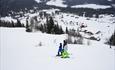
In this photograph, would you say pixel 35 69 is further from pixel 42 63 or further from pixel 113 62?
pixel 113 62

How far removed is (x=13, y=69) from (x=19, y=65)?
1.17m

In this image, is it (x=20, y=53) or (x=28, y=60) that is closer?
(x=28, y=60)

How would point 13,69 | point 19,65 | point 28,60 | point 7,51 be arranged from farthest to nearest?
1. point 7,51
2. point 28,60
3. point 19,65
4. point 13,69

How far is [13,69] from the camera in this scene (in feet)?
50.8

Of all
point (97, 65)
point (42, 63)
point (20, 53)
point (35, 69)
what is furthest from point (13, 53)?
point (97, 65)

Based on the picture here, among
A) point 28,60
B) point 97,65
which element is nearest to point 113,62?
point 97,65

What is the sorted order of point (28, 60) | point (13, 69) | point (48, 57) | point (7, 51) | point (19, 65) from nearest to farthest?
point (13, 69)
point (19, 65)
point (28, 60)
point (48, 57)
point (7, 51)

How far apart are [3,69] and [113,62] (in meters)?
8.32

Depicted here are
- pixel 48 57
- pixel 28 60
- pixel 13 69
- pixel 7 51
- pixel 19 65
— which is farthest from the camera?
pixel 7 51

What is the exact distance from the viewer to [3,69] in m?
15.7

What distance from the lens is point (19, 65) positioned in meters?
16.6

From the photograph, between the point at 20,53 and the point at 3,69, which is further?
the point at 20,53

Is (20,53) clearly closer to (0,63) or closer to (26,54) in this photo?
(26,54)

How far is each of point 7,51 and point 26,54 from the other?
6.88 feet
